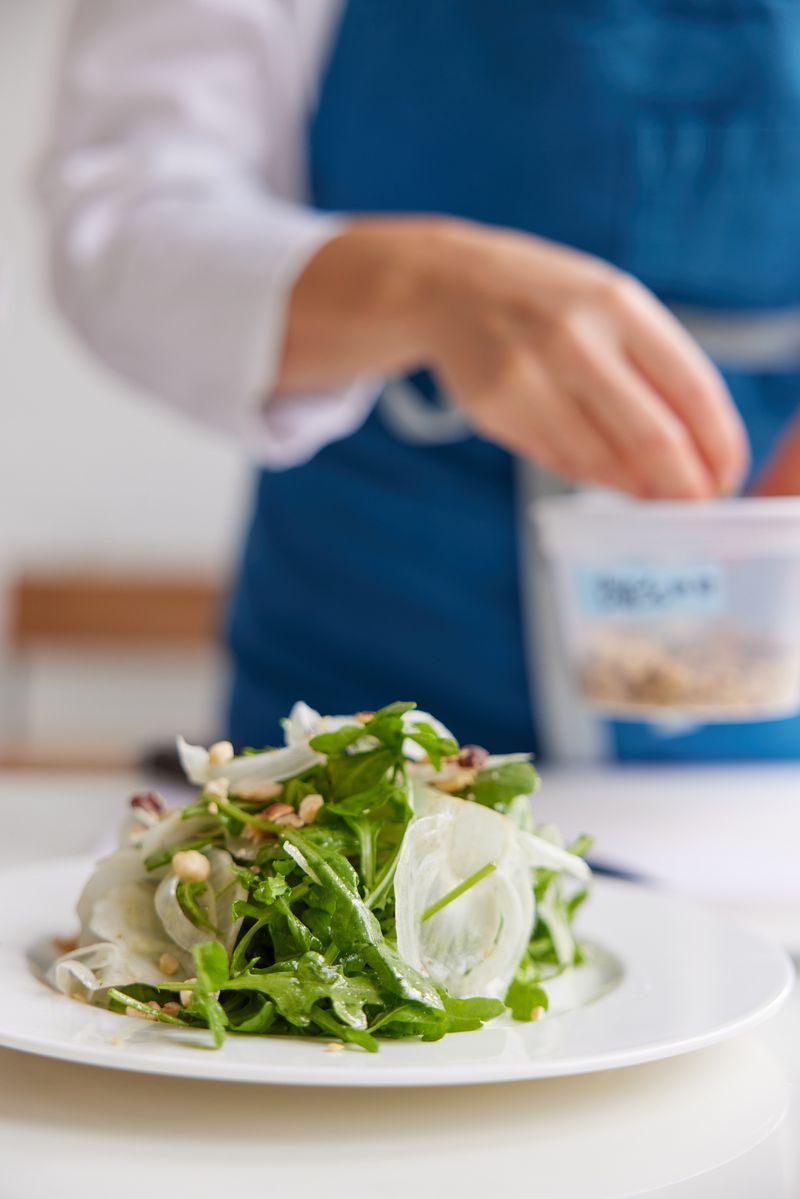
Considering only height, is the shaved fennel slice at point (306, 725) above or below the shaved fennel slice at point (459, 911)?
above

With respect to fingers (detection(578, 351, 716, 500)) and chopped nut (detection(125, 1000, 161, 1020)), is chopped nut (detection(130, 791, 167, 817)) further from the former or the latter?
fingers (detection(578, 351, 716, 500))

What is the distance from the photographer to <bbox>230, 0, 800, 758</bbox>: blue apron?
1116 mm

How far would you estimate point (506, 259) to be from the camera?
35.7 inches

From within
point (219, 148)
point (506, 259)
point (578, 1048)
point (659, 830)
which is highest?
point (219, 148)

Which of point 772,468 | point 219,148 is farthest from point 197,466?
point 772,468

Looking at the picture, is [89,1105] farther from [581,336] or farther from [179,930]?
[581,336]

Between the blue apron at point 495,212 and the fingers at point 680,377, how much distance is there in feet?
0.89

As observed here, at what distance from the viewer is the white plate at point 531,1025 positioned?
416 millimetres

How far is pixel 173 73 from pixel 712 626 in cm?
66

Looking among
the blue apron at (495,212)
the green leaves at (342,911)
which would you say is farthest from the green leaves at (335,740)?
the blue apron at (495,212)

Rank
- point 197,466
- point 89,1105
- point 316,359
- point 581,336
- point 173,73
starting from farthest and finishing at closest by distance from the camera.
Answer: point 197,466
point 173,73
point 316,359
point 581,336
point 89,1105

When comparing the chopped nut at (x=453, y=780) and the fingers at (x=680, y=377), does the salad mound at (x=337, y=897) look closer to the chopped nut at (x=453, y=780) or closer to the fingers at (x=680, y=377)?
the chopped nut at (x=453, y=780)

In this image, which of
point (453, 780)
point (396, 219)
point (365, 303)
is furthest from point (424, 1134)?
point (396, 219)

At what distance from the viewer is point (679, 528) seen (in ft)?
2.74
